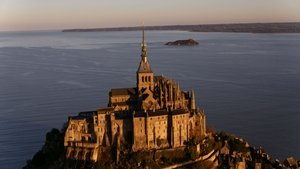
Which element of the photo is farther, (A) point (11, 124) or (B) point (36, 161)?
(A) point (11, 124)

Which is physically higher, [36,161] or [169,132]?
[169,132]

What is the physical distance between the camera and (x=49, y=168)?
3384 centimetres

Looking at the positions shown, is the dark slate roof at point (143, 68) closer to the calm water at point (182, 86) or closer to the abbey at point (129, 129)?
the abbey at point (129, 129)

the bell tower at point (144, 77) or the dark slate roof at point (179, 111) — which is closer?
the dark slate roof at point (179, 111)

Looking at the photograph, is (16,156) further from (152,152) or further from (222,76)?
(222,76)

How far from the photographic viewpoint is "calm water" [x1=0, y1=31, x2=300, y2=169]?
155 ft

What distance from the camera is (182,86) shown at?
69.3 m

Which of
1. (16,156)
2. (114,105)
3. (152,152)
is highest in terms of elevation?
(114,105)

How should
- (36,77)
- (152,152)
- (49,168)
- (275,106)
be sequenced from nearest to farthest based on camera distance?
1. (152,152)
2. (49,168)
3. (275,106)
4. (36,77)

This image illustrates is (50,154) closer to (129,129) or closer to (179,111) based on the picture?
(129,129)

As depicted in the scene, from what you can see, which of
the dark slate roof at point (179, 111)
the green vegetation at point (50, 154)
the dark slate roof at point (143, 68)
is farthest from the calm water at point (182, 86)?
the dark slate roof at point (143, 68)

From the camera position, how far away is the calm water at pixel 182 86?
47125 mm

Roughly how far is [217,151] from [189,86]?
114 ft

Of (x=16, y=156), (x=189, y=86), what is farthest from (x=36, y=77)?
(x=16, y=156)
